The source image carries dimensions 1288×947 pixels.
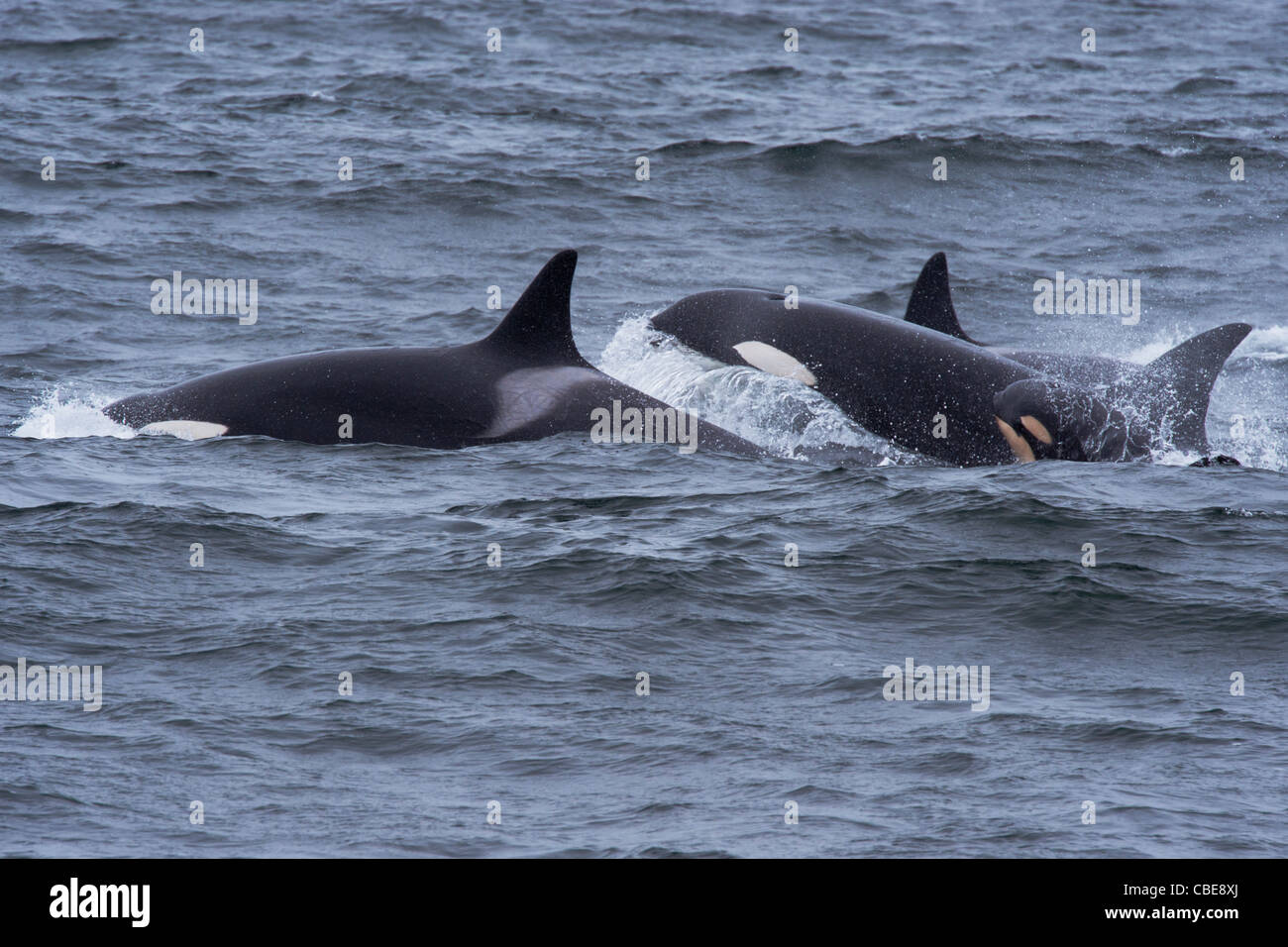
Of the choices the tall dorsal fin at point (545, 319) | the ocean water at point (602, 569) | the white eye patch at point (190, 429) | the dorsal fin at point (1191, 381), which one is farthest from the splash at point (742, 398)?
the white eye patch at point (190, 429)

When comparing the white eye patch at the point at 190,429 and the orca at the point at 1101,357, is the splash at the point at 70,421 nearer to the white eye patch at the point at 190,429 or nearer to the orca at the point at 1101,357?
the white eye patch at the point at 190,429

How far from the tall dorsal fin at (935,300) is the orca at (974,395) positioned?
2.01ft

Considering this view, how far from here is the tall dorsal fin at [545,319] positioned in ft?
40.0

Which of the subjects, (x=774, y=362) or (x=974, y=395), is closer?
(x=974, y=395)

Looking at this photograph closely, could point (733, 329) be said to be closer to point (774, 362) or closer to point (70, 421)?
point (774, 362)

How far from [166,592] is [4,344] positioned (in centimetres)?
896

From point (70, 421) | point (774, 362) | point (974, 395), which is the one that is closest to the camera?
point (974, 395)

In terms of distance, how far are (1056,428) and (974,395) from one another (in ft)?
2.34

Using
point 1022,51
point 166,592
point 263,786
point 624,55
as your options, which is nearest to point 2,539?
point 166,592

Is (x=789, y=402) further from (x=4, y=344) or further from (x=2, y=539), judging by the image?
(x=4, y=344)

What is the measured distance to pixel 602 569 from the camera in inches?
391

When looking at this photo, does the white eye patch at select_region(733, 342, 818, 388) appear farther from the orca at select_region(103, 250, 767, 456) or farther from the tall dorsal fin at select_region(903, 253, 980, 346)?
the orca at select_region(103, 250, 767, 456)

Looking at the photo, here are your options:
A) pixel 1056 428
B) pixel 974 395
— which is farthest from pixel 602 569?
pixel 1056 428

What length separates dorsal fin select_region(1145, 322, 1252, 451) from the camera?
13.0 m
